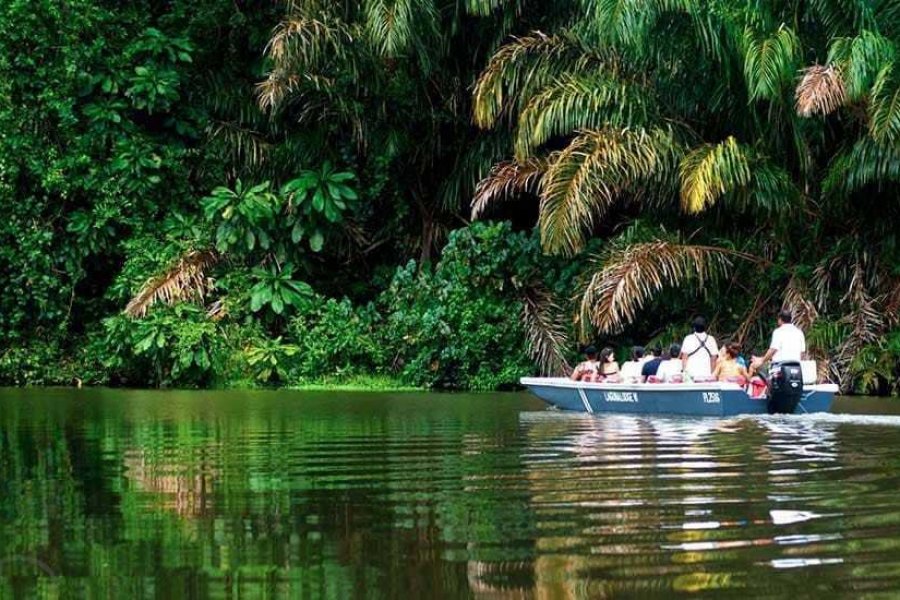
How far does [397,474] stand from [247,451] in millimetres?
2466

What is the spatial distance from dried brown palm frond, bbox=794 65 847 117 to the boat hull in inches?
146

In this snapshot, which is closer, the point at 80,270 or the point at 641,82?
the point at 641,82

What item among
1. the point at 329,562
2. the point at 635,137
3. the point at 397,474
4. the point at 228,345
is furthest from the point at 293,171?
the point at 329,562

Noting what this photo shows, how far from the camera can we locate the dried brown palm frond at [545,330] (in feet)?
76.5

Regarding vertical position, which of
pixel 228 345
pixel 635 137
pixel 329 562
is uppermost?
pixel 635 137

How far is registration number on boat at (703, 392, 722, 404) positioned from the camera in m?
16.7

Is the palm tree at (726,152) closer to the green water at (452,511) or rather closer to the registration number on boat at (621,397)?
the registration number on boat at (621,397)

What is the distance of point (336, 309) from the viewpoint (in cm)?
2638

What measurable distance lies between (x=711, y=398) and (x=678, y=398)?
443mm

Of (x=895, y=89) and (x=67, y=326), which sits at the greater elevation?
(x=895, y=89)

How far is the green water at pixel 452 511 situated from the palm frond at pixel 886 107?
15.6 feet

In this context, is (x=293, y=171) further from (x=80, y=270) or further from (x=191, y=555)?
(x=191, y=555)

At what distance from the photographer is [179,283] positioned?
1024 inches

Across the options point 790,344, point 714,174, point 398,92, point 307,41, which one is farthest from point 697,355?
point 398,92
